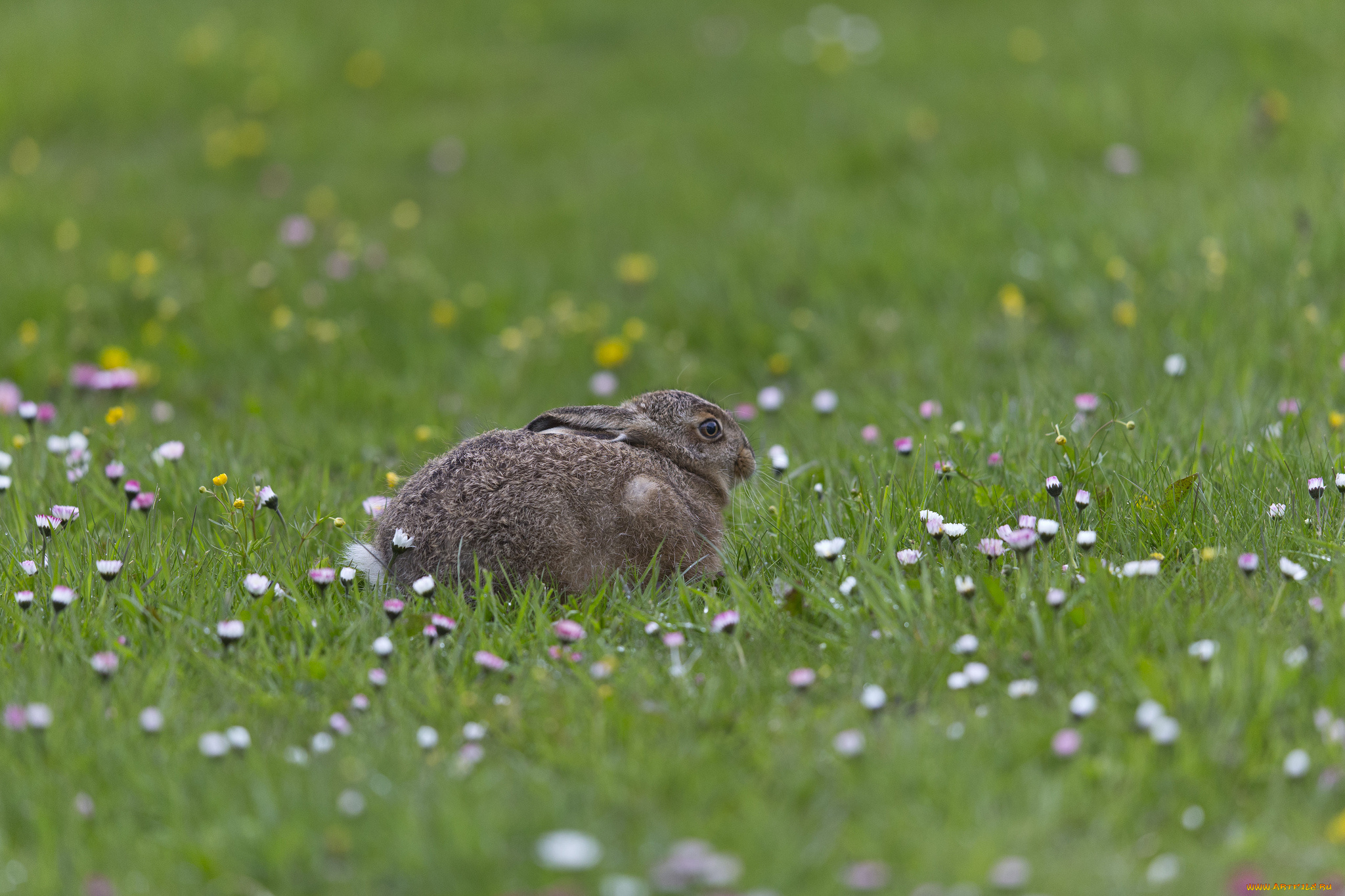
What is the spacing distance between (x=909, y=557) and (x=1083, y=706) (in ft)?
3.47

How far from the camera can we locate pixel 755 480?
5.70 meters

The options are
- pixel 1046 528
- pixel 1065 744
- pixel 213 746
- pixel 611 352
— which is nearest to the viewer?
pixel 1065 744

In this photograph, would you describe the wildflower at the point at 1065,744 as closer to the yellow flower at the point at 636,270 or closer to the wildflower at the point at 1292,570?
the wildflower at the point at 1292,570

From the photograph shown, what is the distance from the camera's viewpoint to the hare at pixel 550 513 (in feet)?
15.1

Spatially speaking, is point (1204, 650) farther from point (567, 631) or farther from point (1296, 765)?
point (567, 631)

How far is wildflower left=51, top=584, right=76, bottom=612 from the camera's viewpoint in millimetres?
4293

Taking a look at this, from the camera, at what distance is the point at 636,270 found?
9.02 metres

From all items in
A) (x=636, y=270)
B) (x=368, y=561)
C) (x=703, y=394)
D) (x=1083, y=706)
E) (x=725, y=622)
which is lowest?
(x=703, y=394)

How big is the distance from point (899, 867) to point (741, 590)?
1500 mm

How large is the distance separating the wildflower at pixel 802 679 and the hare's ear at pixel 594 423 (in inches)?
A: 61.2

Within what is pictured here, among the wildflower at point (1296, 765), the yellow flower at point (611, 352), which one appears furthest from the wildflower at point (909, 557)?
the yellow flower at point (611, 352)

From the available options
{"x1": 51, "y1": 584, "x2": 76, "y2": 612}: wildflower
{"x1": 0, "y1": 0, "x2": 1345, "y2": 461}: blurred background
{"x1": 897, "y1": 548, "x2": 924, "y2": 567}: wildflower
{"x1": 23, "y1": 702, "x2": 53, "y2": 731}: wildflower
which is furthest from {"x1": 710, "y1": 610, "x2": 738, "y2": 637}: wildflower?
{"x1": 0, "y1": 0, "x2": 1345, "y2": 461}: blurred background

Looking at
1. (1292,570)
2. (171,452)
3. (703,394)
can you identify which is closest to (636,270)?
(703,394)

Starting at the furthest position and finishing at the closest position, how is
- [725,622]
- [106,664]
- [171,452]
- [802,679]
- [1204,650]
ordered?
[171,452] → [725,622] → [106,664] → [802,679] → [1204,650]
